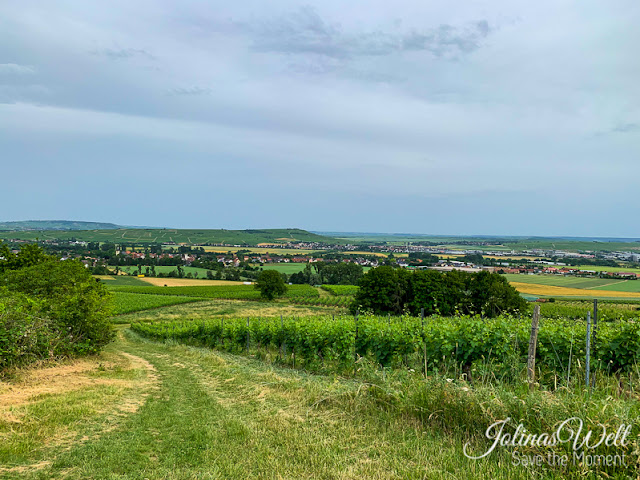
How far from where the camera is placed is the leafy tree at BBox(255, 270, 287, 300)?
69000 mm

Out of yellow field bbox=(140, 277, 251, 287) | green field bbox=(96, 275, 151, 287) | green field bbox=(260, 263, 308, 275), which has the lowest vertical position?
yellow field bbox=(140, 277, 251, 287)

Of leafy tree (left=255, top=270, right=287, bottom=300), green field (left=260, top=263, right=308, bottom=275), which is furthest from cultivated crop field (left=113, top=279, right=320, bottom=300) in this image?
green field (left=260, top=263, right=308, bottom=275)

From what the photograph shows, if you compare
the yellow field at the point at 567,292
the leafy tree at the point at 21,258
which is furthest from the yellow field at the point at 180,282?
the yellow field at the point at 567,292

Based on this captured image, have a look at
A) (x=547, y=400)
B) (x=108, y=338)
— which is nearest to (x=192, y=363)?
(x=108, y=338)

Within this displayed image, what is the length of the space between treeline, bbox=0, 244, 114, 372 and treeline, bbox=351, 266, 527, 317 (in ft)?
120

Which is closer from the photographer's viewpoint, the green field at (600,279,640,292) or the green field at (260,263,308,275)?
the green field at (600,279,640,292)

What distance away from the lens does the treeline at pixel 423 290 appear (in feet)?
166

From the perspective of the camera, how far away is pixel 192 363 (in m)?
15.0

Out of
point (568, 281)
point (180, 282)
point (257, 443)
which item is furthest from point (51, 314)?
point (568, 281)

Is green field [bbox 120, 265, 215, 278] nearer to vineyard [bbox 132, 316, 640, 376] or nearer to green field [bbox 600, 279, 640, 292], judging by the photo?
green field [bbox 600, 279, 640, 292]

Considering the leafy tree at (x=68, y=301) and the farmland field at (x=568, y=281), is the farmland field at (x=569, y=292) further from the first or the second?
the leafy tree at (x=68, y=301)

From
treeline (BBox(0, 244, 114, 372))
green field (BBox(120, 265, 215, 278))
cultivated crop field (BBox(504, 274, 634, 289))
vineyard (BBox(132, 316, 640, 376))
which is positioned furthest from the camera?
green field (BBox(120, 265, 215, 278))

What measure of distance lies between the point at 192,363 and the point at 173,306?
47.7 m

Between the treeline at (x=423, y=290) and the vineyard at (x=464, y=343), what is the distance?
37815 millimetres
